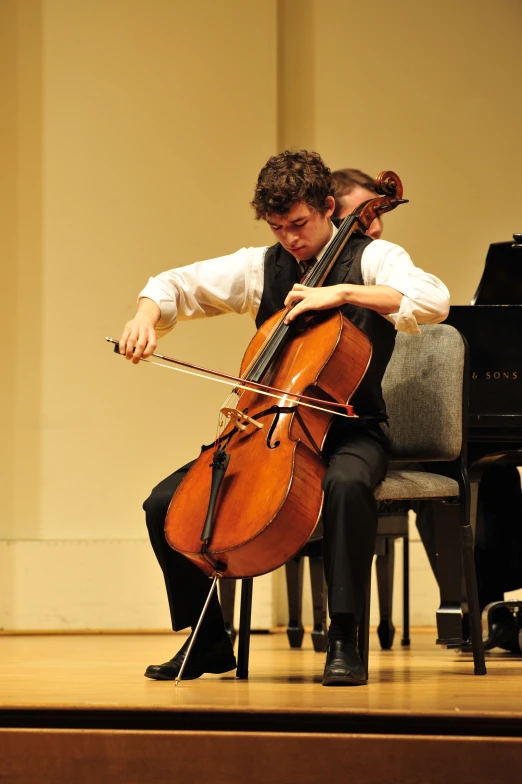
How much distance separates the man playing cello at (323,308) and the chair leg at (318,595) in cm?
93

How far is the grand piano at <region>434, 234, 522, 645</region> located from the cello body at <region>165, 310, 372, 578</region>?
706 millimetres

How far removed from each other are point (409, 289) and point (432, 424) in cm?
37

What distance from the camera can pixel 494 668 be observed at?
2268 mm

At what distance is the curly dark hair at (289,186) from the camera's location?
208 cm

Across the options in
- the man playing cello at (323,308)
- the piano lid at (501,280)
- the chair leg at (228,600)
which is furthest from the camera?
the chair leg at (228,600)

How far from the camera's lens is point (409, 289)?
200cm

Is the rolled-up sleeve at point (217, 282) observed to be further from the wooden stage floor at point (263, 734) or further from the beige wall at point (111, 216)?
the beige wall at point (111, 216)

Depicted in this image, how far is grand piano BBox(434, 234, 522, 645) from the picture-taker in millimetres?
2549

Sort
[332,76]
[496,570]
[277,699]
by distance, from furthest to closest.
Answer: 1. [332,76]
2. [496,570]
3. [277,699]

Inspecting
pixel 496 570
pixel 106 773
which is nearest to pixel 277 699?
pixel 106 773

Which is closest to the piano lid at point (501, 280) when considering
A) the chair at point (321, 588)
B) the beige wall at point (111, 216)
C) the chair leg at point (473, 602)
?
the chair at point (321, 588)

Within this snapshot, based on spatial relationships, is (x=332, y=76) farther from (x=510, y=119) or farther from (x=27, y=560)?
(x=27, y=560)

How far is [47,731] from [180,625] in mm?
630

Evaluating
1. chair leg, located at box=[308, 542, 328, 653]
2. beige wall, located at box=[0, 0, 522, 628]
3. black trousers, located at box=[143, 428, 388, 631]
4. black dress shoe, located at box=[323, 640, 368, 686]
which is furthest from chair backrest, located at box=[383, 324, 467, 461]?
beige wall, located at box=[0, 0, 522, 628]
